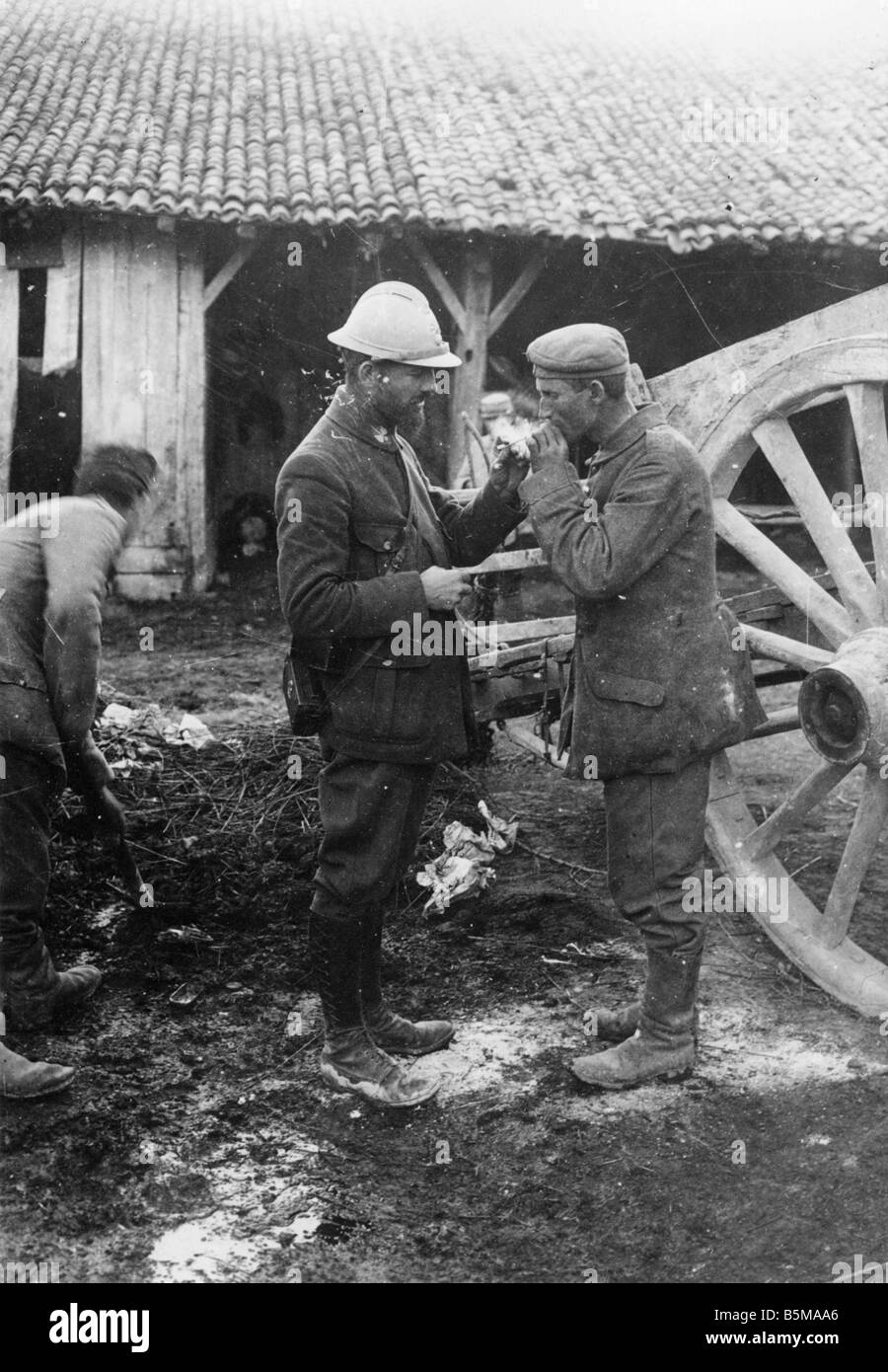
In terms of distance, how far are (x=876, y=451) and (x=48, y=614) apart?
7.34 feet

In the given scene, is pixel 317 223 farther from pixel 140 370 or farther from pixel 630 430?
pixel 630 430

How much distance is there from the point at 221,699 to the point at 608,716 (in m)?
5.38

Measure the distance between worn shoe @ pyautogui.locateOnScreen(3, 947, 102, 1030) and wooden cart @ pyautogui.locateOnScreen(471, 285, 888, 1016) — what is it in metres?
1.96

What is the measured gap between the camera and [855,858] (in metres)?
3.29

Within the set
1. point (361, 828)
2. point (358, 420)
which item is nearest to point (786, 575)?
point (358, 420)

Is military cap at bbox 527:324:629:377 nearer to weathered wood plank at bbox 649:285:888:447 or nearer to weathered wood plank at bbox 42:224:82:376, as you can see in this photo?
weathered wood plank at bbox 649:285:888:447

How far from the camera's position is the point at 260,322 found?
12.1m

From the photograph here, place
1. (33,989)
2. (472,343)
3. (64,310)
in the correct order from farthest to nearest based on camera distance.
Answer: (472,343) → (64,310) → (33,989)

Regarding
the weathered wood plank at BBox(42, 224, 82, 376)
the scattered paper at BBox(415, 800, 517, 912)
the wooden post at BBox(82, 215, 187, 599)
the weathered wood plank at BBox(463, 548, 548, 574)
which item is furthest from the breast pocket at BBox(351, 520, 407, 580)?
the weathered wood plank at BBox(42, 224, 82, 376)

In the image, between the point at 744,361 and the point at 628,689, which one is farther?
the point at 744,361

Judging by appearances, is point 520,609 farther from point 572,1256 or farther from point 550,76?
point 550,76

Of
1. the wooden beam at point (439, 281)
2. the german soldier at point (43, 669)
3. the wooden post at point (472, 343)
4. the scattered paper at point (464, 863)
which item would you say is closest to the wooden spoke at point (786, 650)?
the scattered paper at point (464, 863)

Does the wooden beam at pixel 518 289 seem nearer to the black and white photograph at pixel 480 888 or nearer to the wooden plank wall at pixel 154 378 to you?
the wooden plank wall at pixel 154 378
